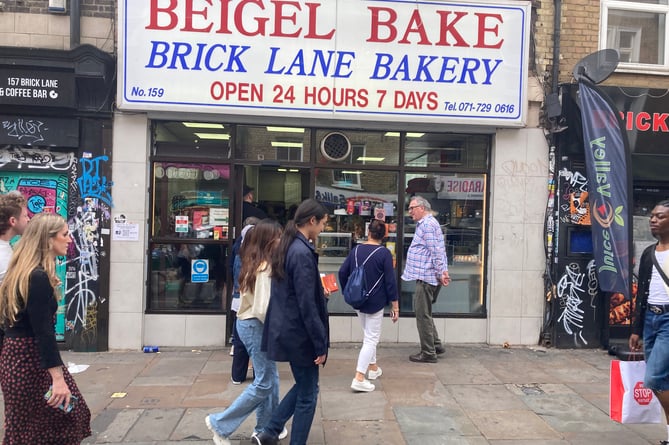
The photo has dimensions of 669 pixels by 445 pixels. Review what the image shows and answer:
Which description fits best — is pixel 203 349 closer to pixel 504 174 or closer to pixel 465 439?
pixel 465 439

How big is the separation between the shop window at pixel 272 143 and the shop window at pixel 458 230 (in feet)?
5.09

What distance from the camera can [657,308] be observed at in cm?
400

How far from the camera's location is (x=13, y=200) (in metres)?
3.51

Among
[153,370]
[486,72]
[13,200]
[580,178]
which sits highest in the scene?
[486,72]

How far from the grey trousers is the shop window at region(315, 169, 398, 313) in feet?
3.46

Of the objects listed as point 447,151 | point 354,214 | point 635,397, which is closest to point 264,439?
point 635,397

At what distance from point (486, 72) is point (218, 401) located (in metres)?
5.21

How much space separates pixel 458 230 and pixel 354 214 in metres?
1.51

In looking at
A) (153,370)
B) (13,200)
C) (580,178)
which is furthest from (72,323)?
(580,178)

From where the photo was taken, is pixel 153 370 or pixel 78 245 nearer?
pixel 153 370

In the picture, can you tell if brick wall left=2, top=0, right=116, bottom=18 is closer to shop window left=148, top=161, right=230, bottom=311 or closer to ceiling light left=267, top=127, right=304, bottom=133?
→ shop window left=148, top=161, right=230, bottom=311

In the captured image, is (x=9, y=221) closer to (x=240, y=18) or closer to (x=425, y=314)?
(x=240, y=18)

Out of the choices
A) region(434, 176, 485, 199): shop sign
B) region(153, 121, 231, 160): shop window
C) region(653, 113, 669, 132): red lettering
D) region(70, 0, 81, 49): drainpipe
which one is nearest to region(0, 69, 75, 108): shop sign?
region(70, 0, 81, 49): drainpipe

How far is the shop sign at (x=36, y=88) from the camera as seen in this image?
6.22 m
